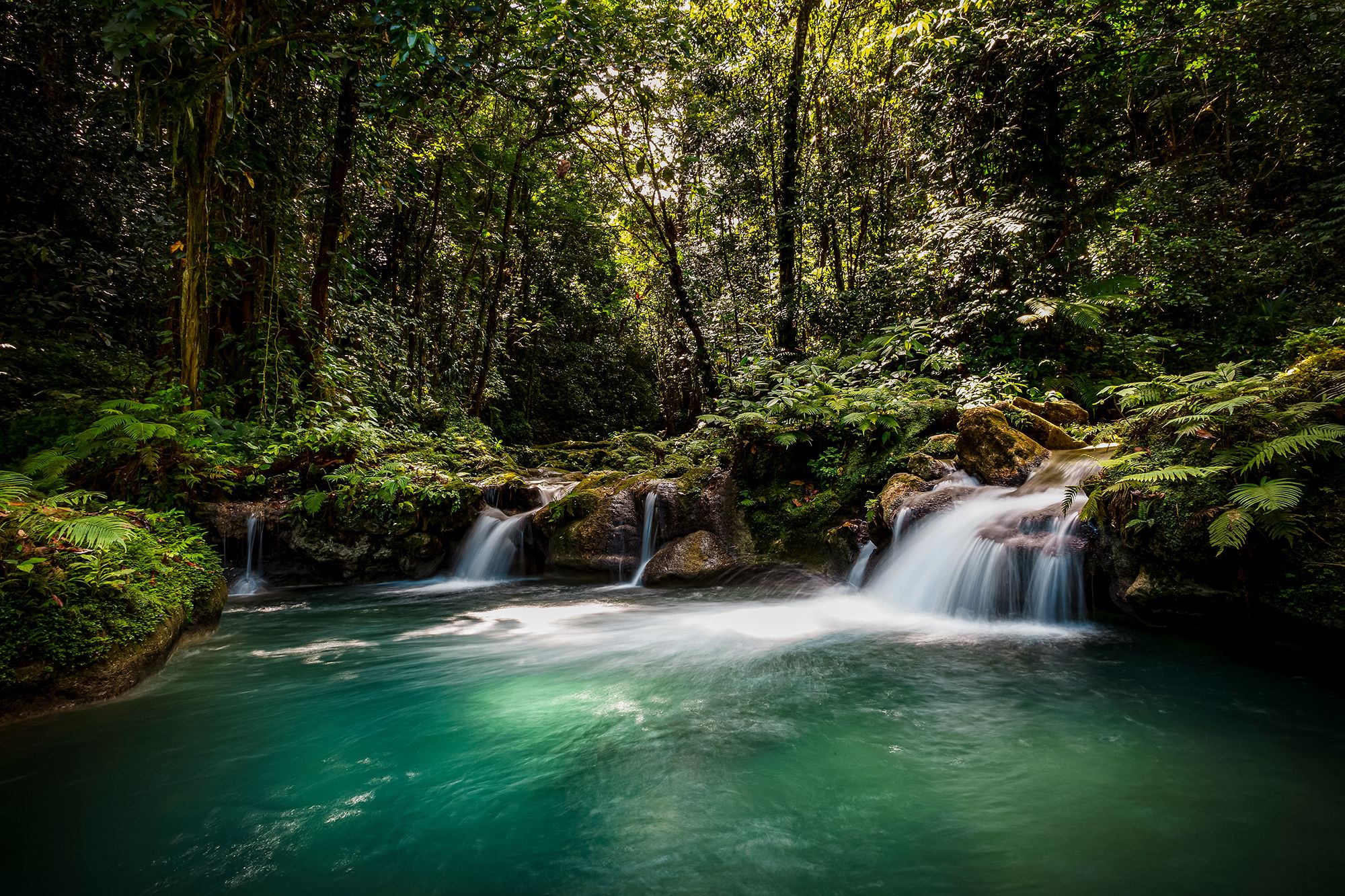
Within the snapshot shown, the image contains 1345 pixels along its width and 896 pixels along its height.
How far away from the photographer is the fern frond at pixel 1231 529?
3.29 meters

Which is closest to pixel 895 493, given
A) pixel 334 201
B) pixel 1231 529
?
pixel 1231 529

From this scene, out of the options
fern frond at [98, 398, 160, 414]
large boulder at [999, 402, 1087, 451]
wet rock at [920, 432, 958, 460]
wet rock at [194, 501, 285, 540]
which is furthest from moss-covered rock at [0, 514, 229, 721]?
large boulder at [999, 402, 1087, 451]

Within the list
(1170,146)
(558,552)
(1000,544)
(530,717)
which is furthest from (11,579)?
(1170,146)

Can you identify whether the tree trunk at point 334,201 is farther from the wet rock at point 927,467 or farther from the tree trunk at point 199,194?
the wet rock at point 927,467

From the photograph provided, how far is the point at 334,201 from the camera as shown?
9.48 meters

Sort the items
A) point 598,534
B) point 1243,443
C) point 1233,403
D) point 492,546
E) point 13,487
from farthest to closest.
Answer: point 492,546 → point 598,534 → point 13,487 → point 1243,443 → point 1233,403

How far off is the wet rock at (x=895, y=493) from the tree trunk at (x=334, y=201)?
912cm

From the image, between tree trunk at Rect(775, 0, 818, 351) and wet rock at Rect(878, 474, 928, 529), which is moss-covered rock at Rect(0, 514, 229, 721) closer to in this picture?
wet rock at Rect(878, 474, 928, 529)

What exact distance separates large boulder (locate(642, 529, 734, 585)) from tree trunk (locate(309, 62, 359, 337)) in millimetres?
6851

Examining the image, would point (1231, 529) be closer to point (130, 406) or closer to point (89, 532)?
point (89, 532)

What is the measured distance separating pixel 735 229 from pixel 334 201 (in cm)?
786

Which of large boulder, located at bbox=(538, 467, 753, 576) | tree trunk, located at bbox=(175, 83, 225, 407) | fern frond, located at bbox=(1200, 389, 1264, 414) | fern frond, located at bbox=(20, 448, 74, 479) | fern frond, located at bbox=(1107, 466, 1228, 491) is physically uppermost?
tree trunk, located at bbox=(175, 83, 225, 407)

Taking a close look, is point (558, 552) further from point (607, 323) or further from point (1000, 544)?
point (607, 323)

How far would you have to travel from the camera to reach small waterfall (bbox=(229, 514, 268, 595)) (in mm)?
7719
